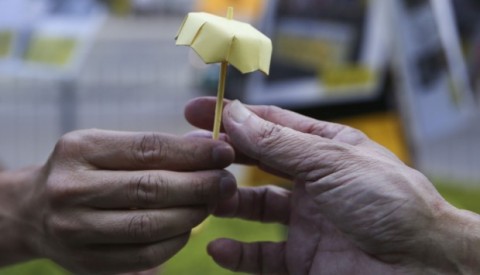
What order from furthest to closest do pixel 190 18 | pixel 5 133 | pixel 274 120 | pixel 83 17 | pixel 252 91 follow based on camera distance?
pixel 5 133 < pixel 83 17 < pixel 252 91 < pixel 274 120 < pixel 190 18

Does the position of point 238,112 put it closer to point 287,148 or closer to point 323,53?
point 287,148

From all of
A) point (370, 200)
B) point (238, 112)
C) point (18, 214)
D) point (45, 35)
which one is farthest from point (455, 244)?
point (45, 35)

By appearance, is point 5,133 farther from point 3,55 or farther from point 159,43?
point 159,43

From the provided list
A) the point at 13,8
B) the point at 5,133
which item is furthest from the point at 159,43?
the point at 13,8

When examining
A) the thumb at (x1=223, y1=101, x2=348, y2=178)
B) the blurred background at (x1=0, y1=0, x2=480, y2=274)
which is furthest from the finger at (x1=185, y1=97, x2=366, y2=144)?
the blurred background at (x1=0, y1=0, x2=480, y2=274)

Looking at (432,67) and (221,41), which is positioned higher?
(221,41)

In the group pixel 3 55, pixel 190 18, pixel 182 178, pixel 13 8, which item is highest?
pixel 190 18
